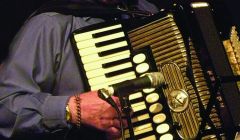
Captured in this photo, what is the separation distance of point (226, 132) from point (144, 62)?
0.43 metres

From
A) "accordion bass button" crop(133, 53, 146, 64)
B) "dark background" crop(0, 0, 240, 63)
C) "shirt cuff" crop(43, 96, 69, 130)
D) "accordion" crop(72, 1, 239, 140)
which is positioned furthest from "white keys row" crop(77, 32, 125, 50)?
"dark background" crop(0, 0, 240, 63)

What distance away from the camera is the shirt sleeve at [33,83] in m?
1.62

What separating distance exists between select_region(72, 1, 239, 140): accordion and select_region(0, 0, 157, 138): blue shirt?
195mm

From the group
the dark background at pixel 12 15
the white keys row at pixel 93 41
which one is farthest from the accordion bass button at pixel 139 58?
the dark background at pixel 12 15

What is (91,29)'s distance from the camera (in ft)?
5.33

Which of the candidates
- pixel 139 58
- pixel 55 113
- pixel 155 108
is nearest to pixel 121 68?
pixel 139 58

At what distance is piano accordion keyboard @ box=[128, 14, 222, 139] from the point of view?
157 cm

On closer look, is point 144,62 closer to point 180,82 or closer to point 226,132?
point 180,82

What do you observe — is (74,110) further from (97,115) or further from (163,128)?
(163,128)

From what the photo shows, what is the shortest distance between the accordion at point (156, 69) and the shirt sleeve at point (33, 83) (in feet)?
0.68

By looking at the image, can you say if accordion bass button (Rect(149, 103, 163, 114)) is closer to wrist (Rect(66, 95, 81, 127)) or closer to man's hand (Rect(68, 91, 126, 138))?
man's hand (Rect(68, 91, 126, 138))

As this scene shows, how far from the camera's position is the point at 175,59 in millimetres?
1610

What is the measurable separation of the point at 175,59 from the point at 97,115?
398 mm

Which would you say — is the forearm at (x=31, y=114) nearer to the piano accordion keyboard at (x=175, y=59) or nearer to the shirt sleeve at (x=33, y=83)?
the shirt sleeve at (x=33, y=83)
